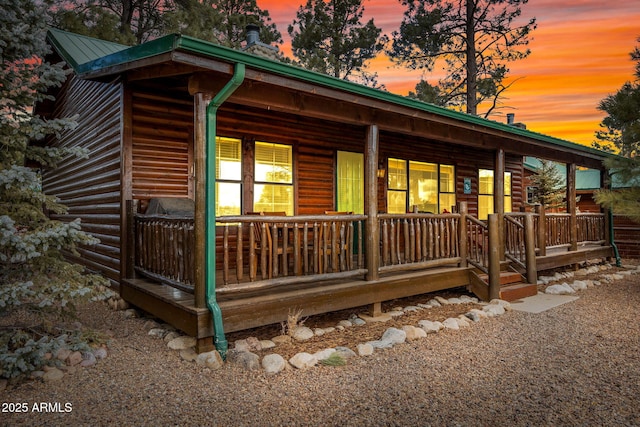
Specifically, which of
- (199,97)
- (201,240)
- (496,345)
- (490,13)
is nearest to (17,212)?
(201,240)

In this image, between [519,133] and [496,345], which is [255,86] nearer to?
[496,345]

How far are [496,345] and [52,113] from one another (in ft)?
38.8

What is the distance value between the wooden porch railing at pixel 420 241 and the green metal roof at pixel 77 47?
212 inches

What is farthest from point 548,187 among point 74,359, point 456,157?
point 74,359

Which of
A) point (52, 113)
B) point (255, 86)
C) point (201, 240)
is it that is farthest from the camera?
point (52, 113)

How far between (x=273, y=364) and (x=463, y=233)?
4284mm

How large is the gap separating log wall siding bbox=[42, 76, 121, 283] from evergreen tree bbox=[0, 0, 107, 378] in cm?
218

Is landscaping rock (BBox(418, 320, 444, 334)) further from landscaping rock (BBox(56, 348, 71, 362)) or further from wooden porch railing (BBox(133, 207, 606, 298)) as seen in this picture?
landscaping rock (BBox(56, 348, 71, 362))

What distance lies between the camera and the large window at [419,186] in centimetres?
1006

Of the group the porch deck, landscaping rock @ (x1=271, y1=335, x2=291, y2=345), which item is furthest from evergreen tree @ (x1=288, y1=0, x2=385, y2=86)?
landscaping rock @ (x1=271, y1=335, x2=291, y2=345)

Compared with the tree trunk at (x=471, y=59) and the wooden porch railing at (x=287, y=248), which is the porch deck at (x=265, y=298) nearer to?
the wooden porch railing at (x=287, y=248)

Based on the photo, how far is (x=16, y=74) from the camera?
409cm

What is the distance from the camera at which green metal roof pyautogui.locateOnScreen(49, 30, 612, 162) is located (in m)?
4.01

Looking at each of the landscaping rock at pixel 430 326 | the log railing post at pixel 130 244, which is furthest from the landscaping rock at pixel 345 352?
the log railing post at pixel 130 244
